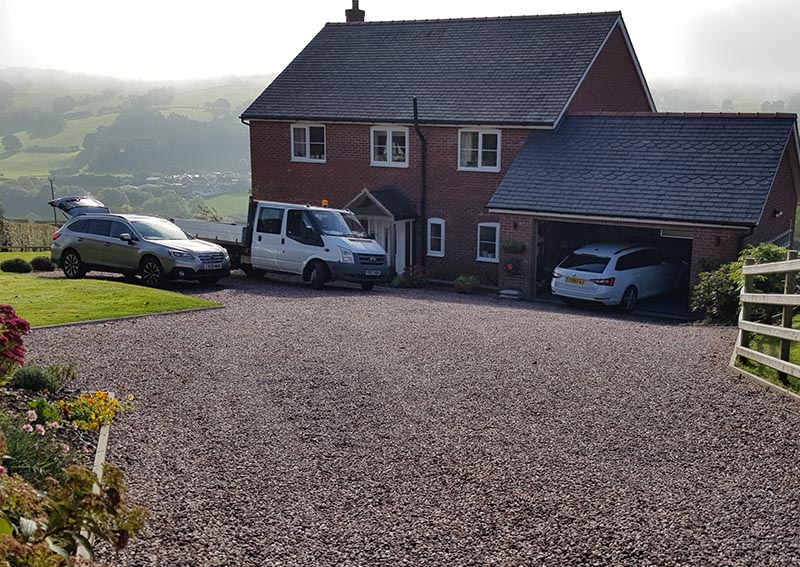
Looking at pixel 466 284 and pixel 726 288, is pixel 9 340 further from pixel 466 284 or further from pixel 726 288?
pixel 466 284

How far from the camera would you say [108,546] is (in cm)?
626

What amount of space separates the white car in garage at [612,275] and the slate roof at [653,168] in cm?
111

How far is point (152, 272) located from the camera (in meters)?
21.3

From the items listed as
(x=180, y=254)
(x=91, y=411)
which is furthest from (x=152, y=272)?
(x=91, y=411)

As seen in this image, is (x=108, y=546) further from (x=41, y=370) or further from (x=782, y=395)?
(x=782, y=395)

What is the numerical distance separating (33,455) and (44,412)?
5.14 ft

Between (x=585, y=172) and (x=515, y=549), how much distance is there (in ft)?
63.4

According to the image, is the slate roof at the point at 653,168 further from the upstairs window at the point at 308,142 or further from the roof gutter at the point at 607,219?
the upstairs window at the point at 308,142

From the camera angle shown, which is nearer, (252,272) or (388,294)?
(388,294)

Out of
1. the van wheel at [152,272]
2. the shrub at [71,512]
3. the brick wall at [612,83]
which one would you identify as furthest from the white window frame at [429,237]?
the shrub at [71,512]

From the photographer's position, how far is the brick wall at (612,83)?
28.5 metres

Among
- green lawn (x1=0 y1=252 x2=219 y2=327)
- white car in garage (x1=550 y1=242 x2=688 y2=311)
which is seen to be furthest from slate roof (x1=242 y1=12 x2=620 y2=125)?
green lawn (x1=0 y1=252 x2=219 y2=327)

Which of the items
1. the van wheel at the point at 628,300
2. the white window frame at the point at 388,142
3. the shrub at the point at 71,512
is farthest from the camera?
the white window frame at the point at 388,142

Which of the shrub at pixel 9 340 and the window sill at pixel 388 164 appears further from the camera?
the window sill at pixel 388 164
